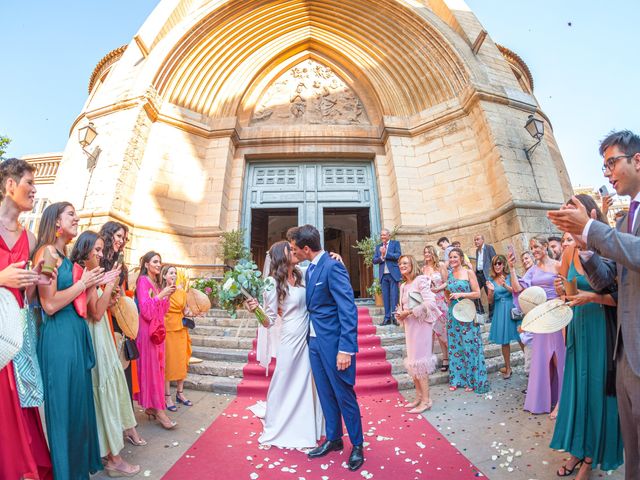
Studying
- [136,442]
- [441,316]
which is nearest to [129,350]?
[136,442]

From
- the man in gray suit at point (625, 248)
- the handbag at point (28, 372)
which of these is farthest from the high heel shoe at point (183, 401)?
the man in gray suit at point (625, 248)

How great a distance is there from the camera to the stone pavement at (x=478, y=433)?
8.47 ft

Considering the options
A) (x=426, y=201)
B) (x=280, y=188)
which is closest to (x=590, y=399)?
(x=426, y=201)

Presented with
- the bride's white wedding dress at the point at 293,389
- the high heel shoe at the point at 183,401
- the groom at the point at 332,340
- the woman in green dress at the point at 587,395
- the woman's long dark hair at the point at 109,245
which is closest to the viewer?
the woman in green dress at the point at 587,395

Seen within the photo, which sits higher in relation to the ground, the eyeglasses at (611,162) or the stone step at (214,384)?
the eyeglasses at (611,162)

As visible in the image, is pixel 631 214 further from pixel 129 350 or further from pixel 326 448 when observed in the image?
pixel 129 350

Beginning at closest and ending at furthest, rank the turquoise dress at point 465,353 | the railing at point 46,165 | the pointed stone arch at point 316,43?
1. the turquoise dress at point 465,353
2. the pointed stone arch at point 316,43
3. the railing at point 46,165

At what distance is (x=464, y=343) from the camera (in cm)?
450

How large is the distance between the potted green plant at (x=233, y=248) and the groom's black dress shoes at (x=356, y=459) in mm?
6470

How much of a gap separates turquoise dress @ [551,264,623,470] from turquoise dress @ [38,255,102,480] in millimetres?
3316

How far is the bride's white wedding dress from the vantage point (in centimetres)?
303

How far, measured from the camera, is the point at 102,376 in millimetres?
2586

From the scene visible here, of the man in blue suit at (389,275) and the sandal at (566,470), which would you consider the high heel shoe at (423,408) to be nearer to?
the sandal at (566,470)

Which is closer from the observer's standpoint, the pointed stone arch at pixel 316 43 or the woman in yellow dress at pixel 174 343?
the woman in yellow dress at pixel 174 343
